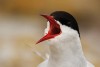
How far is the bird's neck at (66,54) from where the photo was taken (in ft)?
5.02

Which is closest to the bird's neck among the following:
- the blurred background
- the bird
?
the bird

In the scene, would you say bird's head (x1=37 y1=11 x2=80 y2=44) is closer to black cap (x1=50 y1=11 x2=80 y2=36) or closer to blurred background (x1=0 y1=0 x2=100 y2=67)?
black cap (x1=50 y1=11 x2=80 y2=36)

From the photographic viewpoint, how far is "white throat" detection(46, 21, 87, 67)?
151 cm

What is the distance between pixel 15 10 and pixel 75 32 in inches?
88.3

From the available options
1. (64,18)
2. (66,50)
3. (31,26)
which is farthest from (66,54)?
(31,26)

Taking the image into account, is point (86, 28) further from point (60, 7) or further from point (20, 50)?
point (20, 50)

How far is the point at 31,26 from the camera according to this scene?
139 inches

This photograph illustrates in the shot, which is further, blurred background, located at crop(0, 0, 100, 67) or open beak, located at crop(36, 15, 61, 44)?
blurred background, located at crop(0, 0, 100, 67)

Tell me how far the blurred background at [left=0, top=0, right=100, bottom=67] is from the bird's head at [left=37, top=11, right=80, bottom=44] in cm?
130

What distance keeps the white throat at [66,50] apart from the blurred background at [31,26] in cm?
123

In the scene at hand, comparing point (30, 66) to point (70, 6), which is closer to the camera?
point (30, 66)

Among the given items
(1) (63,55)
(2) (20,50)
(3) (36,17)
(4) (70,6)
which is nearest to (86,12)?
(4) (70,6)

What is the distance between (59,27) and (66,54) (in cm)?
9

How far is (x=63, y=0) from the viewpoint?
379 cm
